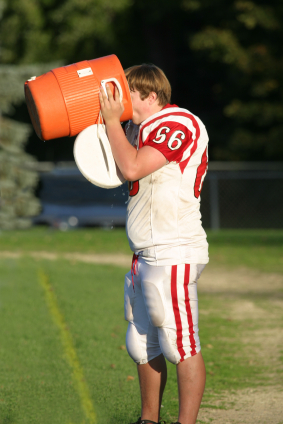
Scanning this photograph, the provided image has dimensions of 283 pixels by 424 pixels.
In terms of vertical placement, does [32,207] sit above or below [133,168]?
below

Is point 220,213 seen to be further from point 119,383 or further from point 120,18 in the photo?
point 119,383

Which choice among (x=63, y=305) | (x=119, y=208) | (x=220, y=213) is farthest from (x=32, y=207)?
(x=63, y=305)

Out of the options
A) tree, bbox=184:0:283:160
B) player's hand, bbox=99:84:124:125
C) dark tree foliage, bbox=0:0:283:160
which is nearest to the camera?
player's hand, bbox=99:84:124:125

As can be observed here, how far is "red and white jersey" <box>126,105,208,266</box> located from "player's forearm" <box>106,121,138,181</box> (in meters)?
0.12

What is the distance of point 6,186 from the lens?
18.7 meters

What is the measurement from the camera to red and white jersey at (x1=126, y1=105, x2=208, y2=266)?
2709mm

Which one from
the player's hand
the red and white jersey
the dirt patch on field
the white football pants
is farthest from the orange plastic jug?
the dirt patch on field

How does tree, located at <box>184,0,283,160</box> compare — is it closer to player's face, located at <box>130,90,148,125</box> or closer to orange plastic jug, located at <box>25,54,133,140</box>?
player's face, located at <box>130,90,148,125</box>

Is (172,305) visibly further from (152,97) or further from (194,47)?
(194,47)

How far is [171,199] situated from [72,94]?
29.0 inches

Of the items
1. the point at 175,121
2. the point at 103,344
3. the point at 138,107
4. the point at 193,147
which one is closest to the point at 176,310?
the point at 193,147

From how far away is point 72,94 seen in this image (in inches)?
108

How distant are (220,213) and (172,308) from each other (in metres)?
16.3

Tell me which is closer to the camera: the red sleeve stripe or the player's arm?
the player's arm
